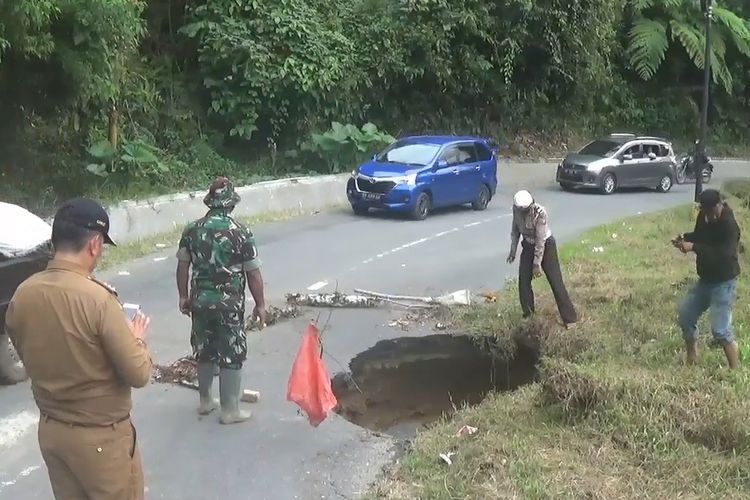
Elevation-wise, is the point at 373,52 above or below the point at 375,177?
above

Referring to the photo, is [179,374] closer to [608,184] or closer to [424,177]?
[424,177]

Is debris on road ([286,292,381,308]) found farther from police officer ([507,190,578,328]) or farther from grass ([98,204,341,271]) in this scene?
grass ([98,204,341,271])

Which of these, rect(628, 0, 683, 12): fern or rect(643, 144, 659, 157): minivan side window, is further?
rect(628, 0, 683, 12): fern

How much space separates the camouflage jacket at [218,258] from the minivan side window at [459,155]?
13.0m

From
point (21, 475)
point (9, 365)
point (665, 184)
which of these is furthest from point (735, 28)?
point (21, 475)

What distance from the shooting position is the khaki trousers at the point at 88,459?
3.63 metres

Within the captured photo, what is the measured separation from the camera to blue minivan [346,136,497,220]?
17984 millimetres

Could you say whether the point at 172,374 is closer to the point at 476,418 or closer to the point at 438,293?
the point at 476,418

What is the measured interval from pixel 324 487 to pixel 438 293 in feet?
19.3

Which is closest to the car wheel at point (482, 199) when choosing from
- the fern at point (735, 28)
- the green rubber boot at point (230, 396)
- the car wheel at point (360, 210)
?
the car wheel at point (360, 210)

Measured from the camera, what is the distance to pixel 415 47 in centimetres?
2566

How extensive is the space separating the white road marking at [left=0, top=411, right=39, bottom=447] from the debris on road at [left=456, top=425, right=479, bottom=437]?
3.26 meters

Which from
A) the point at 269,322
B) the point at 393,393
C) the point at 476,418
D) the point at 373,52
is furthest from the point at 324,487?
the point at 373,52

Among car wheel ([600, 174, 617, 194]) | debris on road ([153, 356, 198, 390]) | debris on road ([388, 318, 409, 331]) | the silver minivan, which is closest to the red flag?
debris on road ([153, 356, 198, 390])
